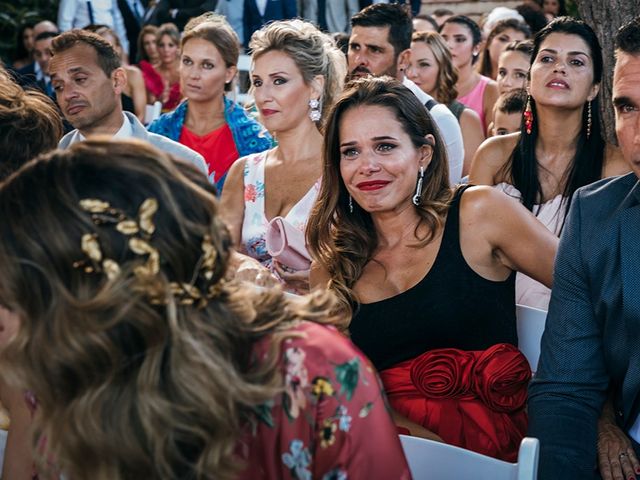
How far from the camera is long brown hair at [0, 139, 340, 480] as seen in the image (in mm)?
1433

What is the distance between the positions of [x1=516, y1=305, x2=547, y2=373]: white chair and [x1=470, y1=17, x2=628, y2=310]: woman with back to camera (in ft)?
3.78

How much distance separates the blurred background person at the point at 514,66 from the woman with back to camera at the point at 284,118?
2116 mm

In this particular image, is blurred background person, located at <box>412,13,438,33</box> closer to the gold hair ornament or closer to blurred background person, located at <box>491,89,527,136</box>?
blurred background person, located at <box>491,89,527,136</box>

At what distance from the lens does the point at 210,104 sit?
589 centimetres

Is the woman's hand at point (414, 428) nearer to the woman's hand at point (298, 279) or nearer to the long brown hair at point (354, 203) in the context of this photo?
the long brown hair at point (354, 203)

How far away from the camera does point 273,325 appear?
1609 millimetres

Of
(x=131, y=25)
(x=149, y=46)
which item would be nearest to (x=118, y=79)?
(x=149, y=46)

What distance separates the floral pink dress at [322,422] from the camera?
154 centimetres

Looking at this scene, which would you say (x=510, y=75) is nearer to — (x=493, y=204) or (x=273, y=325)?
(x=493, y=204)

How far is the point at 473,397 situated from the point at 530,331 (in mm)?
367

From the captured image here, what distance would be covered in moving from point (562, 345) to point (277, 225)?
1669 mm

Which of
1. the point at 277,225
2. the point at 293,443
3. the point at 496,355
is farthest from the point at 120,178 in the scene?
the point at 277,225

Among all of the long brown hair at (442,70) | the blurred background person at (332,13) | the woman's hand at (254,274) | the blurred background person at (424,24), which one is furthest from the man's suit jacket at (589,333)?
the blurred background person at (332,13)

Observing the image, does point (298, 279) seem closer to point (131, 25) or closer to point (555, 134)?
point (555, 134)
